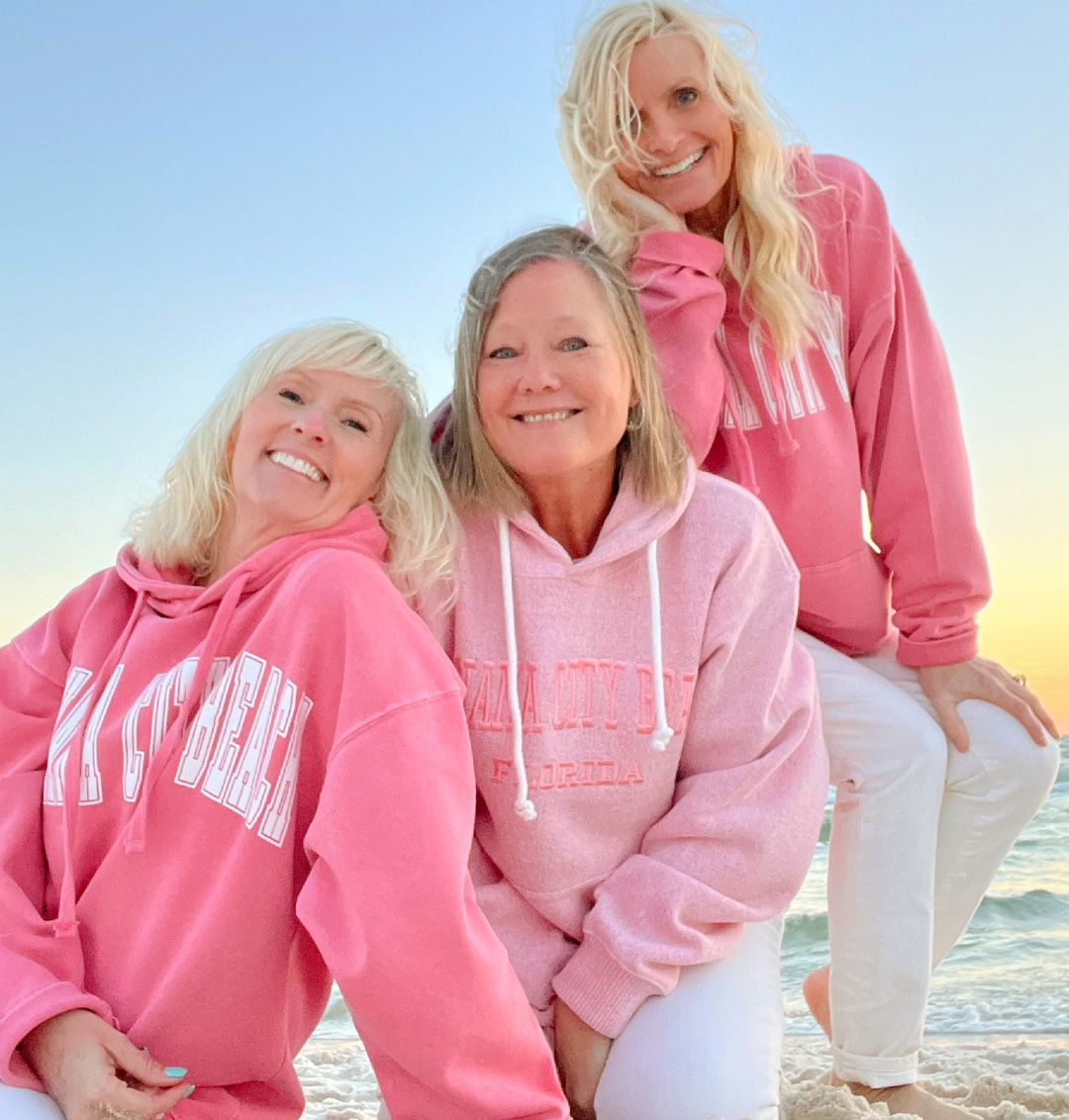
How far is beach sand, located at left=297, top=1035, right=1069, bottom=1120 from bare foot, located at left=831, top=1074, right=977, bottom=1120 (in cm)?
4

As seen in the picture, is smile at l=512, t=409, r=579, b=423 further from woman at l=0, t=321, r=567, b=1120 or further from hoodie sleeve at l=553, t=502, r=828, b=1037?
hoodie sleeve at l=553, t=502, r=828, b=1037

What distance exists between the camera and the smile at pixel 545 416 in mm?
2213

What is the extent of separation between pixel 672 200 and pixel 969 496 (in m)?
0.93

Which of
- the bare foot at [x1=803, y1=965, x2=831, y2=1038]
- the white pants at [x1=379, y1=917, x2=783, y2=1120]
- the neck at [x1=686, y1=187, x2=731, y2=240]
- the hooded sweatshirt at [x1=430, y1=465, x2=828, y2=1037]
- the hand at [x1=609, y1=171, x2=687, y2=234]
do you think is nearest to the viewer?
the white pants at [x1=379, y1=917, x2=783, y2=1120]

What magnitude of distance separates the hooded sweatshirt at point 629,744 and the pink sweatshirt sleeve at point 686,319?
0.32 m

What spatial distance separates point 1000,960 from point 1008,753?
3.56 meters

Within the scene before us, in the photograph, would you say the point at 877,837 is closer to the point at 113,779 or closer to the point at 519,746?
the point at 519,746

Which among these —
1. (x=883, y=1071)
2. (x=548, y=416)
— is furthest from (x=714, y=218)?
(x=883, y=1071)

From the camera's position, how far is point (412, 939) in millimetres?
1750

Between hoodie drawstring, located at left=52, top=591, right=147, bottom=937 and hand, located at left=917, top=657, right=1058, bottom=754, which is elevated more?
hoodie drawstring, located at left=52, top=591, right=147, bottom=937

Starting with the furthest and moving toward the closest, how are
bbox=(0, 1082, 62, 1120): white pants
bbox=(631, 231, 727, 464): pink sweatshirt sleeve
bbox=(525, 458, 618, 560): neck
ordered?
bbox=(631, 231, 727, 464): pink sweatshirt sleeve → bbox=(525, 458, 618, 560): neck → bbox=(0, 1082, 62, 1120): white pants

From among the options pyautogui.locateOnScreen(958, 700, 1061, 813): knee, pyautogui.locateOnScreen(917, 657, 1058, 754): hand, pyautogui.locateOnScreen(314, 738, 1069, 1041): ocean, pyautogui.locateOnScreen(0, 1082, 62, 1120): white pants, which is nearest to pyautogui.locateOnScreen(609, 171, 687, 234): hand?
pyautogui.locateOnScreen(917, 657, 1058, 754): hand

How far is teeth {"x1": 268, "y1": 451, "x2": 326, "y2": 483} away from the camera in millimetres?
2092

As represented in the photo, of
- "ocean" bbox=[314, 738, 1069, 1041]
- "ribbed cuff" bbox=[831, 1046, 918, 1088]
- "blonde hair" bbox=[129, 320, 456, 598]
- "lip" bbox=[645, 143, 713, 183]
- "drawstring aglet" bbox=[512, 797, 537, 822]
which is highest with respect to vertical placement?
"lip" bbox=[645, 143, 713, 183]
